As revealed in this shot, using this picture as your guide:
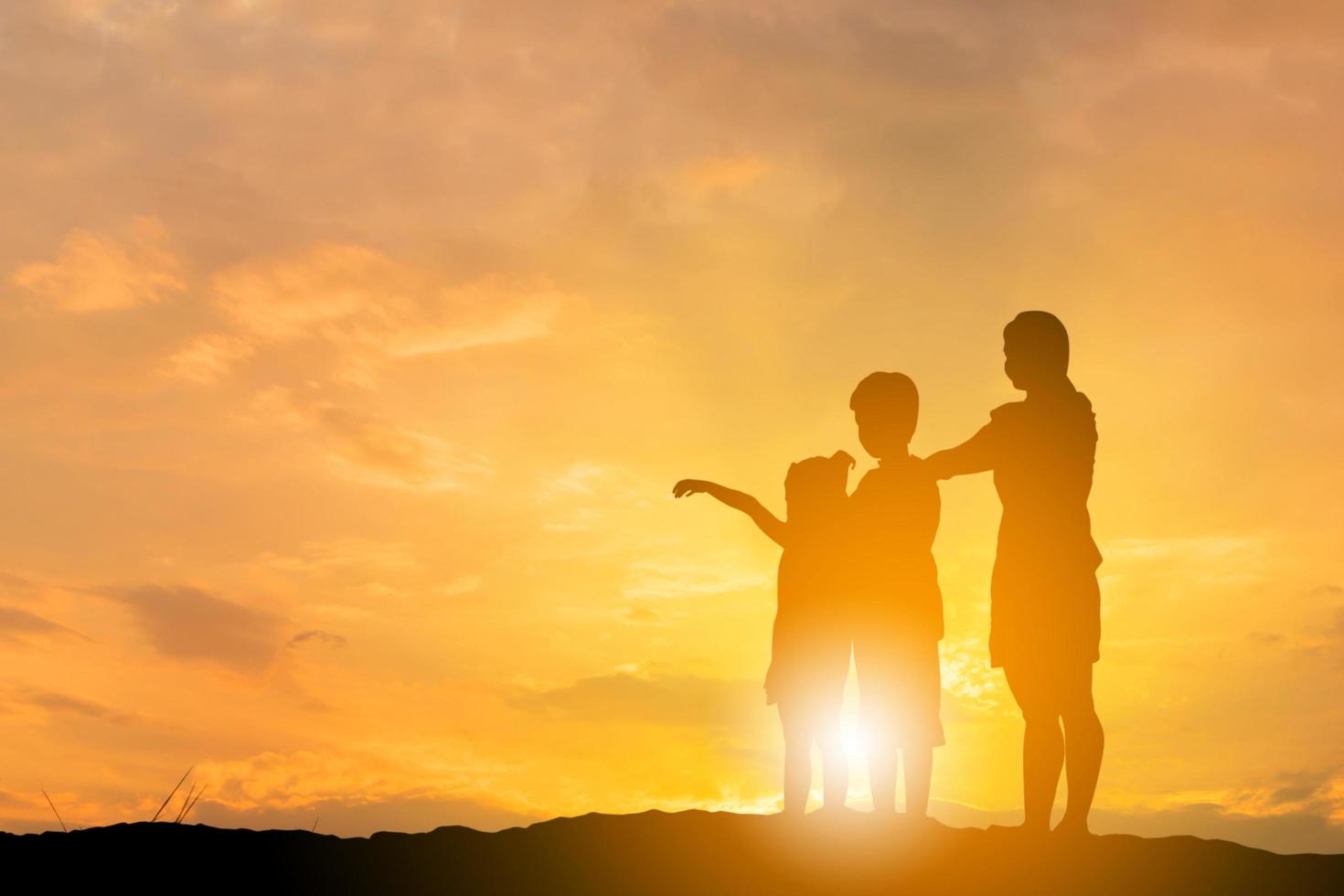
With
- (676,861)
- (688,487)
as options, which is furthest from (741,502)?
(676,861)

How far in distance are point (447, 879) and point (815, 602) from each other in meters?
3.42

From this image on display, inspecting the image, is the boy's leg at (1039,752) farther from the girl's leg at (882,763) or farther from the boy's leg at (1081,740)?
the girl's leg at (882,763)

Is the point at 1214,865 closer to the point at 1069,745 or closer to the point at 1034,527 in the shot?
the point at 1069,745

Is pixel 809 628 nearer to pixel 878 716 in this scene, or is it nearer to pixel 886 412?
pixel 878 716

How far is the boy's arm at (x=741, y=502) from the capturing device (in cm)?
992

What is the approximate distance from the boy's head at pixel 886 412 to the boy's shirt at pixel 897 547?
13 centimetres

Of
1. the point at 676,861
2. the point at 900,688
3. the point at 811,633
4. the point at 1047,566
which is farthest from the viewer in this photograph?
the point at 811,633

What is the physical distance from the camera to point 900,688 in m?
9.48

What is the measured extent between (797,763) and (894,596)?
1.42 metres

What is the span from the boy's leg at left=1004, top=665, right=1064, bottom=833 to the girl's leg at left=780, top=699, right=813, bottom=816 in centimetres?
157

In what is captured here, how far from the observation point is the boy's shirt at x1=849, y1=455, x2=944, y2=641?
9.46m

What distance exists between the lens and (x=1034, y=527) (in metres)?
9.07

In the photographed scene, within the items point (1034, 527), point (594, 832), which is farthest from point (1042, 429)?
point (594, 832)

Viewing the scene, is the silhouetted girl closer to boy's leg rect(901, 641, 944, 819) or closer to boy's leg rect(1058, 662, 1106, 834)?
boy's leg rect(901, 641, 944, 819)
